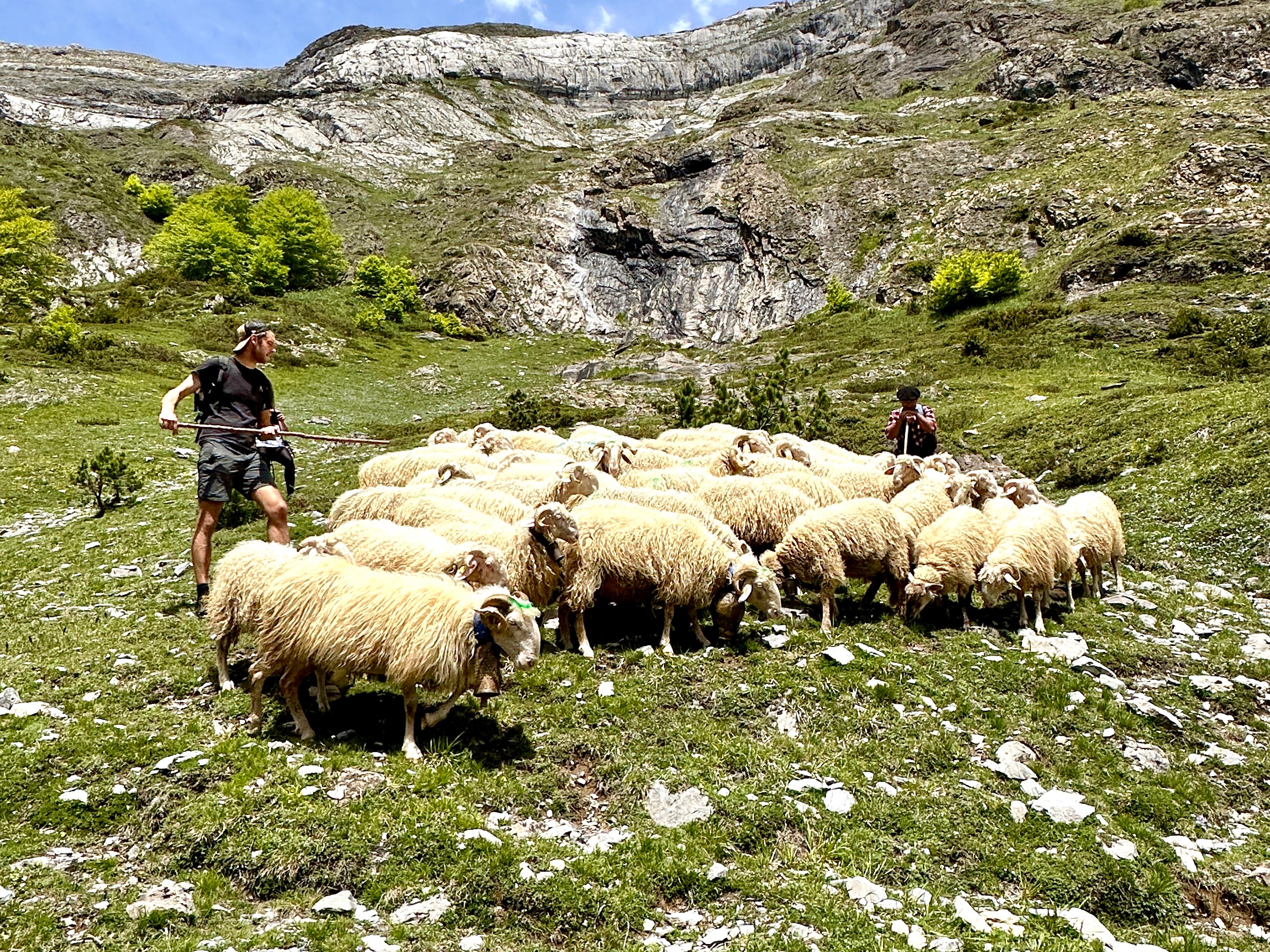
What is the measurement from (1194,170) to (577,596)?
6288 centimetres

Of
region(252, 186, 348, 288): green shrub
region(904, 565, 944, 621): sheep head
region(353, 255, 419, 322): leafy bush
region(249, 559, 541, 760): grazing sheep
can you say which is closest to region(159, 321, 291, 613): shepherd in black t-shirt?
region(249, 559, 541, 760): grazing sheep

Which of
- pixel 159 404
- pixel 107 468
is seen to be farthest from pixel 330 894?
pixel 159 404

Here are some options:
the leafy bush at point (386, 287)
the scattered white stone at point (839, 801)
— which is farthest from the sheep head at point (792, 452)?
the leafy bush at point (386, 287)

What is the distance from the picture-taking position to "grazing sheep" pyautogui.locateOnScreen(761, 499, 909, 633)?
10.1m

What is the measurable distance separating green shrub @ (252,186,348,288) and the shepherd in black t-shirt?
64.7 metres

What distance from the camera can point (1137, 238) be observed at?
4428cm

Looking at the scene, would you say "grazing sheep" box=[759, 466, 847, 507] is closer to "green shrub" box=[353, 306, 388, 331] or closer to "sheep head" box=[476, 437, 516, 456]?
"sheep head" box=[476, 437, 516, 456]

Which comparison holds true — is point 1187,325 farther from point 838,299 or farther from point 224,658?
point 224,658

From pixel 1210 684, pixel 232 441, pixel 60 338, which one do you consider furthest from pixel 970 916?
pixel 60 338

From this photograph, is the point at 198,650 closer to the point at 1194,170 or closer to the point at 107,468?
the point at 107,468

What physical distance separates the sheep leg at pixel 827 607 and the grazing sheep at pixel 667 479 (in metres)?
3.43

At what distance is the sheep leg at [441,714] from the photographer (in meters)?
6.87

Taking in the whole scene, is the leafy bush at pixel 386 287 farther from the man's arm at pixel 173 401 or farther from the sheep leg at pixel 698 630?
the sheep leg at pixel 698 630

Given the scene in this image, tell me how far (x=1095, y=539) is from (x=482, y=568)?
10.2 m
